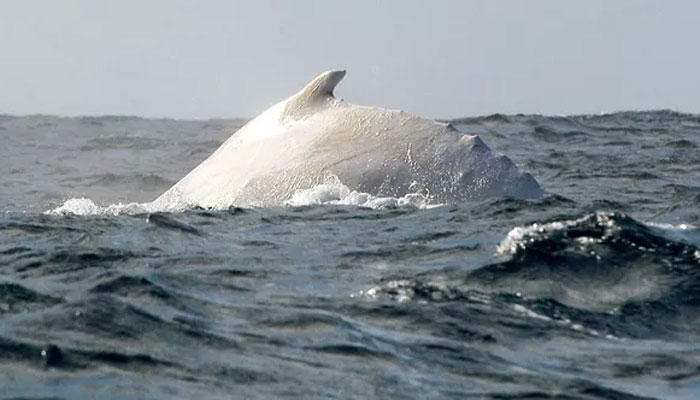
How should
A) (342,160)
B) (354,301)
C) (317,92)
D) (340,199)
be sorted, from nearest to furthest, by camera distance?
(354,301)
(340,199)
(342,160)
(317,92)

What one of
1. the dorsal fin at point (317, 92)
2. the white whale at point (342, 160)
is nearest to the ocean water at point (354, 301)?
the white whale at point (342, 160)

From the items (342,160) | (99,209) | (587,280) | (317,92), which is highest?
(317,92)

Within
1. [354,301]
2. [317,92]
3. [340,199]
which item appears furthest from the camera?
[317,92]

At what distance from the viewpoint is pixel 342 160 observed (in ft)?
36.9

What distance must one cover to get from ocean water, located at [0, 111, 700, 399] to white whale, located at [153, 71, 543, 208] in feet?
0.64

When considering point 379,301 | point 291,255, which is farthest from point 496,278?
point 291,255

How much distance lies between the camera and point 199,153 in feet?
78.9

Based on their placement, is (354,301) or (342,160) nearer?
(354,301)

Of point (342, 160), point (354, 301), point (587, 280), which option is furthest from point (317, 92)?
point (354, 301)

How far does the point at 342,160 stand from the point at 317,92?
3.35 feet

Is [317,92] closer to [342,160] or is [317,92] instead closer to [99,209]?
[342,160]

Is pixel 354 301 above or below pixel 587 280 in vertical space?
below

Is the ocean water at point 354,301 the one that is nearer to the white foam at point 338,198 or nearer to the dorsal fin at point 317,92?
the white foam at point 338,198

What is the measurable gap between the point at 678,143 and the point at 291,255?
43.8 ft
